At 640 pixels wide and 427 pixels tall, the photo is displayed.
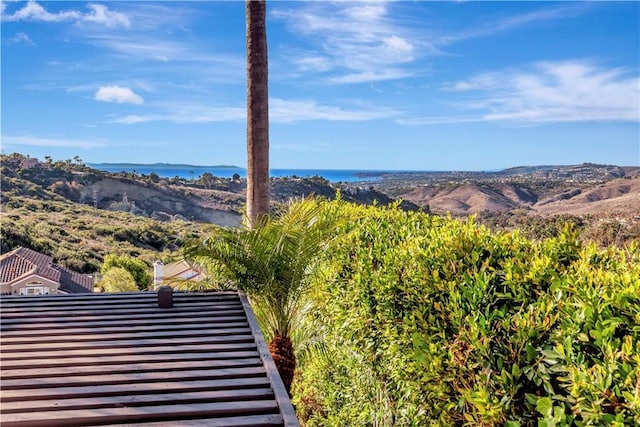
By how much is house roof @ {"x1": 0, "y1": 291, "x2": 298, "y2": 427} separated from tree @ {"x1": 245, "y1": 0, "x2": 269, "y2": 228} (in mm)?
1478

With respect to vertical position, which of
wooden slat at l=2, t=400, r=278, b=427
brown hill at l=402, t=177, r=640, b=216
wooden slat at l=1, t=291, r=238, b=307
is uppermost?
brown hill at l=402, t=177, r=640, b=216

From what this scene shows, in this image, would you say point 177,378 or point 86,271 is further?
point 86,271

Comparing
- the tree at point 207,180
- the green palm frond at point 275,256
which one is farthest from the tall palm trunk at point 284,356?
the tree at point 207,180

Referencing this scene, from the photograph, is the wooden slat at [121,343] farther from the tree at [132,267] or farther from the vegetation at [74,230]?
the vegetation at [74,230]

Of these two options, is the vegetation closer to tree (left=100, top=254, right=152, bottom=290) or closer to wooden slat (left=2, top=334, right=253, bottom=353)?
tree (left=100, top=254, right=152, bottom=290)

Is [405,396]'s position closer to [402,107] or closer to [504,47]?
[504,47]

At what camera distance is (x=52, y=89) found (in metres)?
24.2

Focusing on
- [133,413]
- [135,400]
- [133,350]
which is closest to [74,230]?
[133,350]

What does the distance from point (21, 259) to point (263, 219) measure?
11.7 m

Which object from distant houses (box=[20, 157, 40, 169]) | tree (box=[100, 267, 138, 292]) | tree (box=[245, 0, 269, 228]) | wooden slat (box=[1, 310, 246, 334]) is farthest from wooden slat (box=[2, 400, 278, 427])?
distant houses (box=[20, 157, 40, 169])

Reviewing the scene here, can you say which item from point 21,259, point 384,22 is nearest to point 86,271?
point 21,259

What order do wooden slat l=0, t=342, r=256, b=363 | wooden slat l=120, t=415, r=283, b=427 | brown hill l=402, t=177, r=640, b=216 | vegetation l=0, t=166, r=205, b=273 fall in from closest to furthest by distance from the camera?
1. wooden slat l=120, t=415, r=283, b=427
2. wooden slat l=0, t=342, r=256, b=363
3. brown hill l=402, t=177, r=640, b=216
4. vegetation l=0, t=166, r=205, b=273

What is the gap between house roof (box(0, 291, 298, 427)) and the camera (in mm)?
2617

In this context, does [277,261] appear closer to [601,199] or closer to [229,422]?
[229,422]
